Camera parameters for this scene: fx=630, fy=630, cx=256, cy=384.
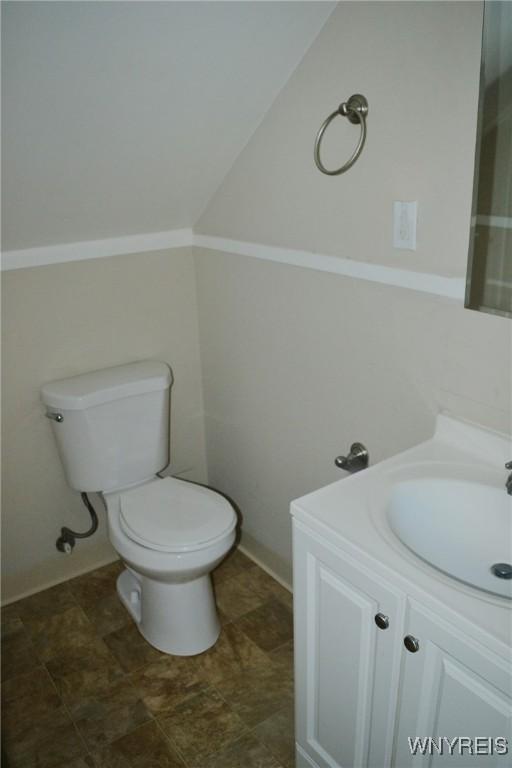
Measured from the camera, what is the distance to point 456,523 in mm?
1267

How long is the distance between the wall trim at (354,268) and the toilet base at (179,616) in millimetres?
1003

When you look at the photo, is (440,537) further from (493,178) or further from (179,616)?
(179,616)

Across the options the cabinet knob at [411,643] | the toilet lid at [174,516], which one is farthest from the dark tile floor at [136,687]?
the cabinet knob at [411,643]

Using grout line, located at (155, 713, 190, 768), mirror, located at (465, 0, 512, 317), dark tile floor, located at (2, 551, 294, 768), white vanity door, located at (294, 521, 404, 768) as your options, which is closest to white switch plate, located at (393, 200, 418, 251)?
mirror, located at (465, 0, 512, 317)

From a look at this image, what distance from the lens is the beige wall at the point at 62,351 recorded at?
1975 millimetres

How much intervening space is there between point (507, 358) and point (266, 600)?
130 centimetres

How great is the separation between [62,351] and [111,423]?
11.4 inches

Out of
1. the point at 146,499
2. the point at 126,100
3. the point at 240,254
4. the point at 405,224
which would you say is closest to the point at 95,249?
the point at 240,254

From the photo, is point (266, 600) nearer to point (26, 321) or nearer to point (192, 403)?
point (192, 403)

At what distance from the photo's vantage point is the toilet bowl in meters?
1.79

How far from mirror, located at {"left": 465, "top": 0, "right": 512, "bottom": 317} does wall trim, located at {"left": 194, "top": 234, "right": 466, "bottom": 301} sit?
5 cm

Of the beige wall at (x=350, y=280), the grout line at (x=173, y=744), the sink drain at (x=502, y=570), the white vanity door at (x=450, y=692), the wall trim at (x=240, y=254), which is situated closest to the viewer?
the white vanity door at (x=450, y=692)

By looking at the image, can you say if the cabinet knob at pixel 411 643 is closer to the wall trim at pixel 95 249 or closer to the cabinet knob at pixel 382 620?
the cabinet knob at pixel 382 620

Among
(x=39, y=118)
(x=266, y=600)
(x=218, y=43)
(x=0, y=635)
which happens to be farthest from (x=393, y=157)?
(x=0, y=635)
